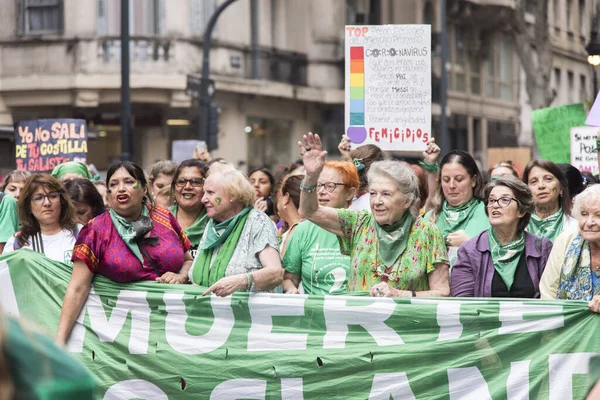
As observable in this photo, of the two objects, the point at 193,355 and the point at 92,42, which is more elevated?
the point at 92,42

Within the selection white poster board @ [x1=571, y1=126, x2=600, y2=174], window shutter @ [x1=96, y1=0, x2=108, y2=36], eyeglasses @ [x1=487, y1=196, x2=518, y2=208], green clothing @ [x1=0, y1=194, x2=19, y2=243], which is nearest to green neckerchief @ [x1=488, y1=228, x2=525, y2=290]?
eyeglasses @ [x1=487, y1=196, x2=518, y2=208]

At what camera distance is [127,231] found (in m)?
6.14

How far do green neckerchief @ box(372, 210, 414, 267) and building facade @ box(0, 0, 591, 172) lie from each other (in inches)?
808

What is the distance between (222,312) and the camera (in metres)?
6.06

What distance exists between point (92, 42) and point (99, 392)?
812 inches

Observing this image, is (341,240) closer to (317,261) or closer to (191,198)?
(317,261)

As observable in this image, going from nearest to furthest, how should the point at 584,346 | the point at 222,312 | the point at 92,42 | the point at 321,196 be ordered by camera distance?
the point at 584,346
the point at 222,312
the point at 321,196
the point at 92,42

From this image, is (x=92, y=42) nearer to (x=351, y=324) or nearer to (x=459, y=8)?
(x=459, y=8)

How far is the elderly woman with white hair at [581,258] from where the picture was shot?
216 inches

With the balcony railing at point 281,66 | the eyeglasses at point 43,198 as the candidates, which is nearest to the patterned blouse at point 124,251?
the eyeglasses at point 43,198

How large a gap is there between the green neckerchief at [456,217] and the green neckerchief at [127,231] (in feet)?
5.87

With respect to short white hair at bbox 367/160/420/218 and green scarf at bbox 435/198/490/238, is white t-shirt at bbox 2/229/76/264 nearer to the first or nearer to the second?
short white hair at bbox 367/160/420/218

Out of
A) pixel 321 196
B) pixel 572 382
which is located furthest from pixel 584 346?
pixel 321 196

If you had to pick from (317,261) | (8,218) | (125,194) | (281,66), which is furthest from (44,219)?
(281,66)
